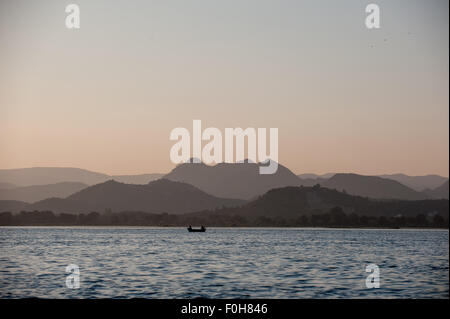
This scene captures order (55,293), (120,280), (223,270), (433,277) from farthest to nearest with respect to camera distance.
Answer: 1. (223,270)
2. (433,277)
3. (120,280)
4. (55,293)

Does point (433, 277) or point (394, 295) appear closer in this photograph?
point (394, 295)

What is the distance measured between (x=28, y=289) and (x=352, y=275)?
32239 mm

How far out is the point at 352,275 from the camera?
59.9m

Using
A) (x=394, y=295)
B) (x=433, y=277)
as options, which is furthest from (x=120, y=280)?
(x=433, y=277)

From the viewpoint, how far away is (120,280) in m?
51.1

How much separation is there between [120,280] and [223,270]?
15.9 m

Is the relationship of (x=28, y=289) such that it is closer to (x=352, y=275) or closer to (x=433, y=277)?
(x=352, y=275)
